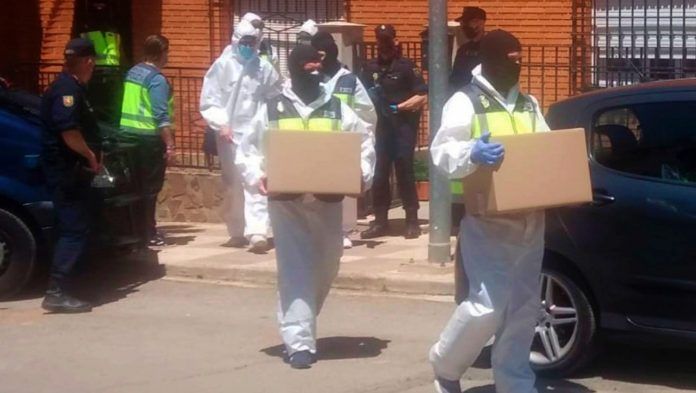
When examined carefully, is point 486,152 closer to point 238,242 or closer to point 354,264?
point 354,264

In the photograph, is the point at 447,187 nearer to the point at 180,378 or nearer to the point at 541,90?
the point at 180,378

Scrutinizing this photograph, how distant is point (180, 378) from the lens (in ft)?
26.1

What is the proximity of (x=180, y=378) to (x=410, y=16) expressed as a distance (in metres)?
8.73

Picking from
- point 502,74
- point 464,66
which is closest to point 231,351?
point 502,74

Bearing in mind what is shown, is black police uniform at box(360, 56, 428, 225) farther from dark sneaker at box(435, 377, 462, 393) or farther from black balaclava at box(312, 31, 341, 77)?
dark sneaker at box(435, 377, 462, 393)

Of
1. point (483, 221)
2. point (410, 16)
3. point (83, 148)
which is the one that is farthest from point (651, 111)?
point (410, 16)

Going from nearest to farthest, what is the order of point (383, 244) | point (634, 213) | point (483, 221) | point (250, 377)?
point (483, 221)
point (634, 213)
point (250, 377)
point (383, 244)

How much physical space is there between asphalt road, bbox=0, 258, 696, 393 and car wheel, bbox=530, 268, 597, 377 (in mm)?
127

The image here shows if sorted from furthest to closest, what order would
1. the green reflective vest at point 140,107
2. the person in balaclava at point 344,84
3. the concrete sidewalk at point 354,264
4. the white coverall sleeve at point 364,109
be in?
1. the green reflective vest at point 140,107
2. the concrete sidewalk at point 354,264
3. the person in balaclava at point 344,84
4. the white coverall sleeve at point 364,109

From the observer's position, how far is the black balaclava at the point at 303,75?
8.03 m

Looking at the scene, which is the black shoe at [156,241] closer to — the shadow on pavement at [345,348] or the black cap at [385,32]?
the black cap at [385,32]

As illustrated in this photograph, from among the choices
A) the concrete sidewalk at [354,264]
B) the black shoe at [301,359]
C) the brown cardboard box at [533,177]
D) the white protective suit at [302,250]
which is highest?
the brown cardboard box at [533,177]

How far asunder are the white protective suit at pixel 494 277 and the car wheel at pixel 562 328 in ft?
2.37

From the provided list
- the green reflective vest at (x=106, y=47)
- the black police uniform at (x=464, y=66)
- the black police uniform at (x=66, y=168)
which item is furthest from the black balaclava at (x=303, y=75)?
the green reflective vest at (x=106, y=47)
